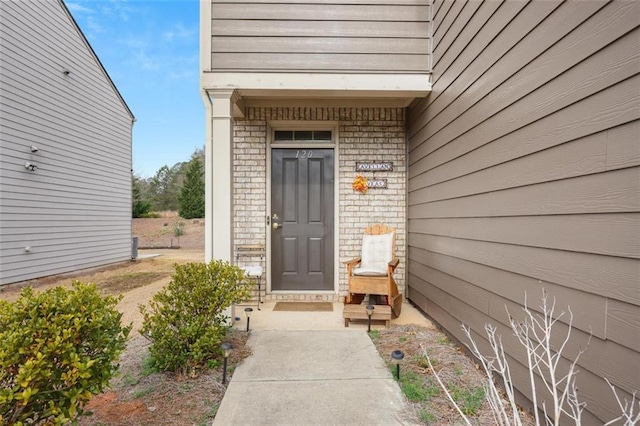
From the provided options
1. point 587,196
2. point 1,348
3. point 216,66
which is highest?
point 216,66

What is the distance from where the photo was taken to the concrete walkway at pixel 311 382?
1889 mm

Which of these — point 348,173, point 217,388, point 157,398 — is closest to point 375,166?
point 348,173

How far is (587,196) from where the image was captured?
4.90 feet

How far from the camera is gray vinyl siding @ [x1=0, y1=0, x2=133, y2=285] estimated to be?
19.3ft

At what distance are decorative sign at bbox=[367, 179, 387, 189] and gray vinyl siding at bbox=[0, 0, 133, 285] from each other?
6.05 m

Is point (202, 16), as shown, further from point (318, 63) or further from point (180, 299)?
point (180, 299)

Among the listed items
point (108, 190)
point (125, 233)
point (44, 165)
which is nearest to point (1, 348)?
point (44, 165)

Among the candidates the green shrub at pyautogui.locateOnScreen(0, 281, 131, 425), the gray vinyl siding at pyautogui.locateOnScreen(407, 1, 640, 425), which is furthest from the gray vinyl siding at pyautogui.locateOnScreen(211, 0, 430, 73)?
the green shrub at pyautogui.locateOnScreen(0, 281, 131, 425)

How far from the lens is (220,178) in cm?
330

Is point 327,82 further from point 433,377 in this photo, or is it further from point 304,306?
point 433,377

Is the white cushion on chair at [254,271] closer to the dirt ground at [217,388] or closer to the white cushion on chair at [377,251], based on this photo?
the dirt ground at [217,388]

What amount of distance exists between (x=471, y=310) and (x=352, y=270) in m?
1.33

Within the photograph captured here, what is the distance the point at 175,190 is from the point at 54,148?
763 inches

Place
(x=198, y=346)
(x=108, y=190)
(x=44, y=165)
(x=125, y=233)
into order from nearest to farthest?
(x=198, y=346) < (x=44, y=165) < (x=108, y=190) < (x=125, y=233)
